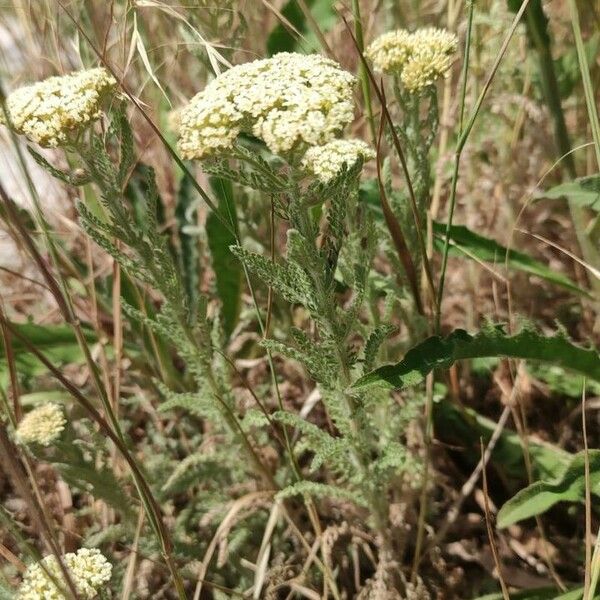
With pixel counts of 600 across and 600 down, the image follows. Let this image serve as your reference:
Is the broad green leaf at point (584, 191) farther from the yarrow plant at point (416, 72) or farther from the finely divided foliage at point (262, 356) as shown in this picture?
the yarrow plant at point (416, 72)

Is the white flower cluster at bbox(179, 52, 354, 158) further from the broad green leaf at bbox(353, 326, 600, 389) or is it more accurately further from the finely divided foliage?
the broad green leaf at bbox(353, 326, 600, 389)

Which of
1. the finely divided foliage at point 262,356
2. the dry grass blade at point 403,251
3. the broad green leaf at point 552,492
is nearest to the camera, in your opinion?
the finely divided foliage at point 262,356

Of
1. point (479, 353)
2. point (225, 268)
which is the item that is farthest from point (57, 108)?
point (225, 268)

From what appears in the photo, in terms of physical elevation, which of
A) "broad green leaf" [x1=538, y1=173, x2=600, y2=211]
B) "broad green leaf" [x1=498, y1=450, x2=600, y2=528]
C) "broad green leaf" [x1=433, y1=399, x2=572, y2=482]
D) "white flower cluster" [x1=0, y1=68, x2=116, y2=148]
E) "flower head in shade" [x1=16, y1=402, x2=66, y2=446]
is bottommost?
"broad green leaf" [x1=433, y1=399, x2=572, y2=482]

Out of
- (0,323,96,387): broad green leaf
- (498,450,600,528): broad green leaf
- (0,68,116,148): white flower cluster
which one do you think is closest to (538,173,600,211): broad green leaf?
(498,450,600,528): broad green leaf

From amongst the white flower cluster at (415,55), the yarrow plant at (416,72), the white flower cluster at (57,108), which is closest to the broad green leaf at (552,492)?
the yarrow plant at (416,72)

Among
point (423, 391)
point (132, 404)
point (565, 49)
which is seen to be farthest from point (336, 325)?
point (565, 49)

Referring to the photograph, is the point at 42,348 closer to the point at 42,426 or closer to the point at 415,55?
the point at 42,426

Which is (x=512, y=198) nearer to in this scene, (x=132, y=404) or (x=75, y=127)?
(x=132, y=404)
